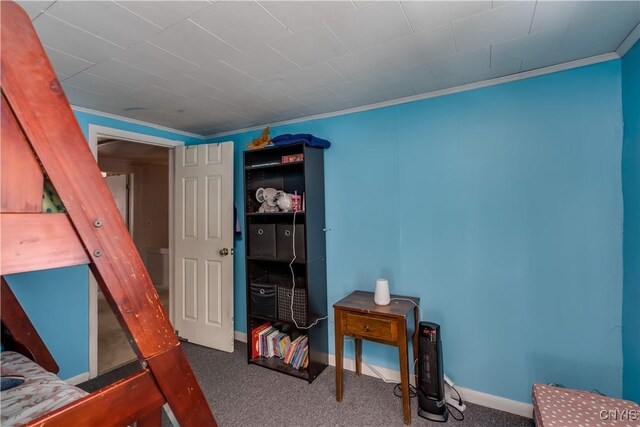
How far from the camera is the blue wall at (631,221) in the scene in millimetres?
1560

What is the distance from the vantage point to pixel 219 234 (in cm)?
296

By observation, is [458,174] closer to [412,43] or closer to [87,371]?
[412,43]

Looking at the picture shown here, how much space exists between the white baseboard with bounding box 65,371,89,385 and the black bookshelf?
1.28 m

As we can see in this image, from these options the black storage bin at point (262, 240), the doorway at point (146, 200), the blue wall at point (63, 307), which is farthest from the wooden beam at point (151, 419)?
the doorway at point (146, 200)

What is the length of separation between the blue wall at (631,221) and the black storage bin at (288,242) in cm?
198

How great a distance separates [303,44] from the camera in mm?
1570

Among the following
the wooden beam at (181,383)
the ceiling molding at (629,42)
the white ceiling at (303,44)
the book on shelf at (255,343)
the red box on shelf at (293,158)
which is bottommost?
the book on shelf at (255,343)

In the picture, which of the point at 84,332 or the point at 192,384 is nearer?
the point at 192,384

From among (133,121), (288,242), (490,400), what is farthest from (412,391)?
(133,121)

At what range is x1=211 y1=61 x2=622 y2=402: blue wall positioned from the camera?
1.77 metres

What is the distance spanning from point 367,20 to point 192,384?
5.15ft

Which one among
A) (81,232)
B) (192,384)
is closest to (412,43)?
(81,232)

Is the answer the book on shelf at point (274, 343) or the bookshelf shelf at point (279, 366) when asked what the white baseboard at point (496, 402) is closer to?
the bookshelf shelf at point (279, 366)

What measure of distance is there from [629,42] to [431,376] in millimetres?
2183
